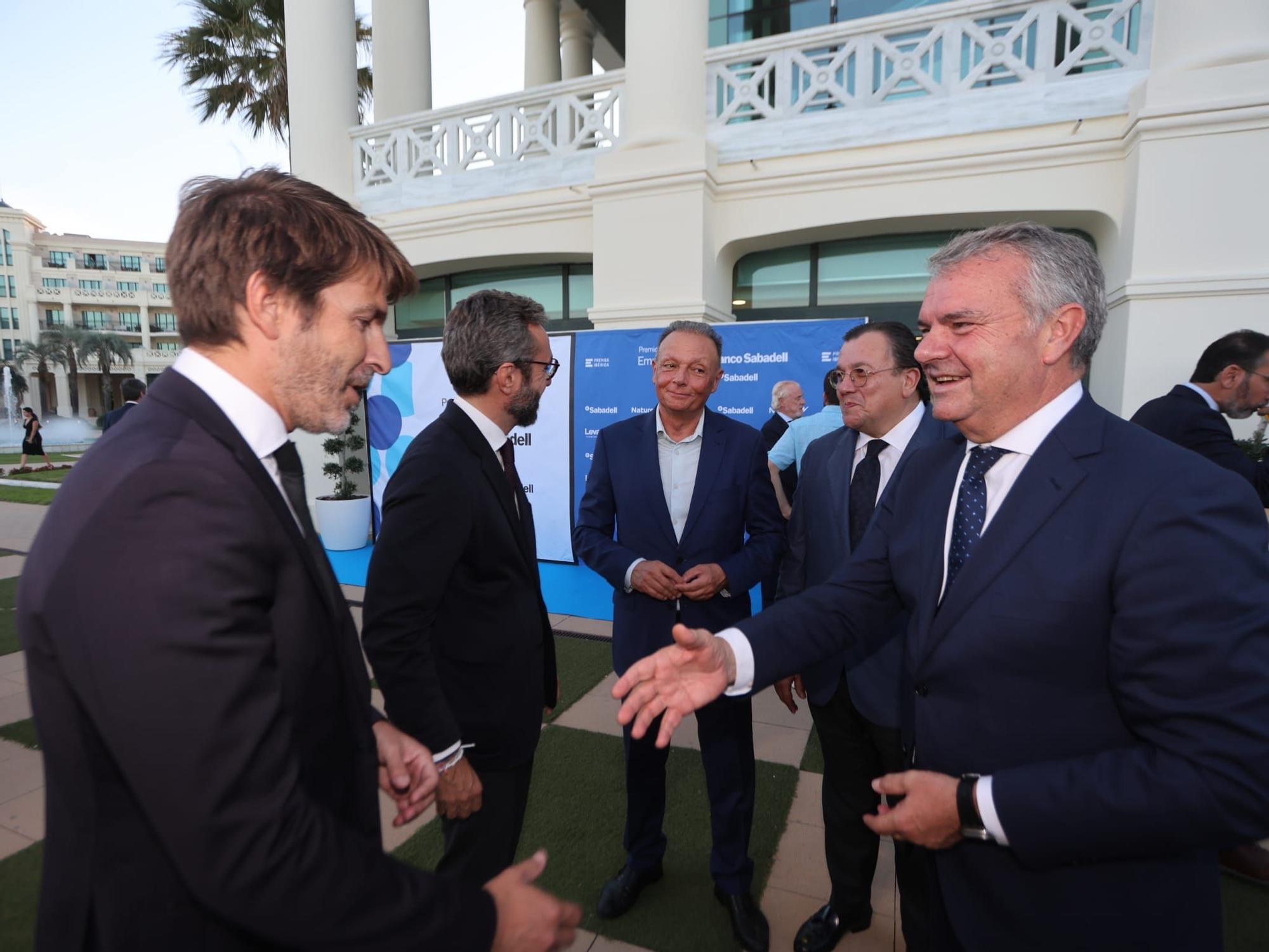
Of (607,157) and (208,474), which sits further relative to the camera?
(607,157)

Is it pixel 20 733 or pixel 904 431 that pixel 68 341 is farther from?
pixel 904 431

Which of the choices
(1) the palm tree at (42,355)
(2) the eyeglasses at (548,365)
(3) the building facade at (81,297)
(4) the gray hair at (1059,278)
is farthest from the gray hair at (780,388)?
(3) the building facade at (81,297)

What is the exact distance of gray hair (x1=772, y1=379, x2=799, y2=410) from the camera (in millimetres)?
5156

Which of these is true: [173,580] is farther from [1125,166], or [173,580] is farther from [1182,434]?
[1125,166]

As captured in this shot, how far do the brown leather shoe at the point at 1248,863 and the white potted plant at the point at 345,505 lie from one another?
779 centimetres

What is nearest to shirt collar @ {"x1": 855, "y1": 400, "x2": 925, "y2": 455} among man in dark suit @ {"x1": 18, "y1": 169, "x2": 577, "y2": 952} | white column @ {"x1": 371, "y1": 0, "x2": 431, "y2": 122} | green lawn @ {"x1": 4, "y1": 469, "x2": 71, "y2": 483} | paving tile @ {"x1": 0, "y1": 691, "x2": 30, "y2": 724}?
man in dark suit @ {"x1": 18, "y1": 169, "x2": 577, "y2": 952}

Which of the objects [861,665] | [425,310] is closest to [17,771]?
[861,665]

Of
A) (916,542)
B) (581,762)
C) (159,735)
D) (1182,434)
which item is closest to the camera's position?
(159,735)

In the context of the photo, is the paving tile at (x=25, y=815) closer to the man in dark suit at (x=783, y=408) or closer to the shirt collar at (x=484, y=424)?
the shirt collar at (x=484, y=424)

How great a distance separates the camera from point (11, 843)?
283cm

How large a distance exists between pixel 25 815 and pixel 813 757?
3.95 metres

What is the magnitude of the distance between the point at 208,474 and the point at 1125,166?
7446 millimetres

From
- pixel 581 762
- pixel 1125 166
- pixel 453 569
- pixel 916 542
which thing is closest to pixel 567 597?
pixel 581 762

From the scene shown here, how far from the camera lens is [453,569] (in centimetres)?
181
